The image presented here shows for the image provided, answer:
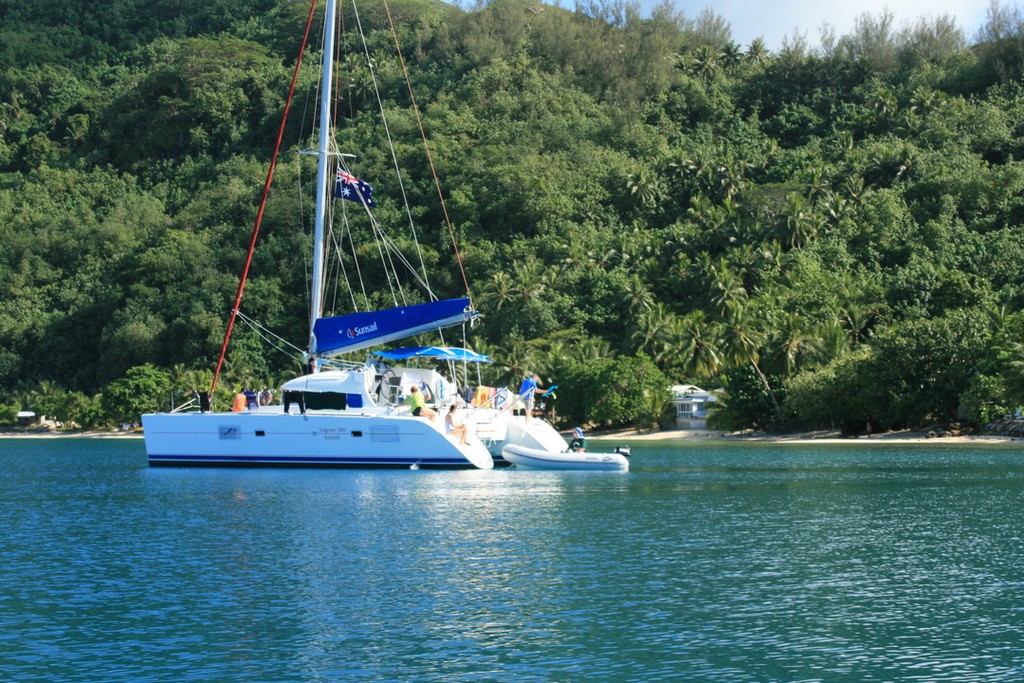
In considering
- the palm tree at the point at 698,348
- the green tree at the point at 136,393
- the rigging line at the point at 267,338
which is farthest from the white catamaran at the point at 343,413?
the green tree at the point at 136,393

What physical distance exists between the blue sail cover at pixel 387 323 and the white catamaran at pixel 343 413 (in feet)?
0.10

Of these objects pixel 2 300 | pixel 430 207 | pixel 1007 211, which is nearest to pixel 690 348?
pixel 1007 211

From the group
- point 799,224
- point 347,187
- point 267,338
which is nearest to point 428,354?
point 347,187

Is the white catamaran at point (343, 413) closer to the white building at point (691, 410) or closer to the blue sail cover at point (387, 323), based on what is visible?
the blue sail cover at point (387, 323)

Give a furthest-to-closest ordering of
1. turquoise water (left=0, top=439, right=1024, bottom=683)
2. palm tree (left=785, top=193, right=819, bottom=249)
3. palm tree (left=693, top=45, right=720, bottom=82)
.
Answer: palm tree (left=693, top=45, right=720, bottom=82) < palm tree (left=785, top=193, right=819, bottom=249) < turquoise water (left=0, top=439, right=1024, bottom=683)

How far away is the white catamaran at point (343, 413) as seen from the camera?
4009 centimetres

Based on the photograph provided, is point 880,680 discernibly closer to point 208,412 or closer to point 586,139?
point 208,412

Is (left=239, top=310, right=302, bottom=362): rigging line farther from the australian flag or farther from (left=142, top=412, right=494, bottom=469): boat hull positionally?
the australian flag

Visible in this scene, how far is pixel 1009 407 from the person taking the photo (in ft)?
197

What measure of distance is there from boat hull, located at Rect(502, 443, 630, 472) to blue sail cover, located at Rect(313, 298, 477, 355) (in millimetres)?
5368

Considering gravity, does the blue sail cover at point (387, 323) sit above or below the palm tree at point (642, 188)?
below

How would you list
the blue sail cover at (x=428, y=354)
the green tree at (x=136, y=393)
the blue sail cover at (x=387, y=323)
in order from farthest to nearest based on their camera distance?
the green tree at (x=136, y=393) → the blue sail cover at (x=428, y=354) → the blue sail cover at (x=387, y=323)

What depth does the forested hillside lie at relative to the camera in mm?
75625

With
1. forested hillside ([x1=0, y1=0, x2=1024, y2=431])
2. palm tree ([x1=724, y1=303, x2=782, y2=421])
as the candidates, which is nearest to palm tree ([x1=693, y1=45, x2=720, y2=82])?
forested hillside ([x1=0, y1=0, x2=1024, y2=431])
